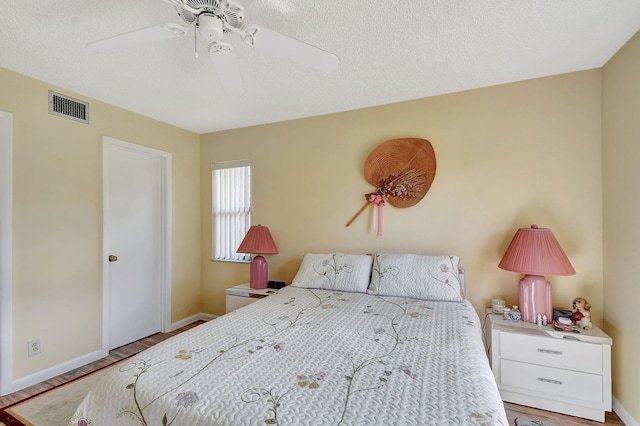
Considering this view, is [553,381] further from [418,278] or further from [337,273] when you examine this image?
[337,273]

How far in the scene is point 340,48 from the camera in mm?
1929

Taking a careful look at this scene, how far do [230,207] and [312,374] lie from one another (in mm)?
2814

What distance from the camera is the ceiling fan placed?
1.28 metres

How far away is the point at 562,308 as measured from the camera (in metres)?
2.24

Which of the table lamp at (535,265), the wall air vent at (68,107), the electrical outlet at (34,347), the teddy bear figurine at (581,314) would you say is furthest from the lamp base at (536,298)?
the wall air vent at (68,107)

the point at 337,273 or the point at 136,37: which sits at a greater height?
the point at 136,37

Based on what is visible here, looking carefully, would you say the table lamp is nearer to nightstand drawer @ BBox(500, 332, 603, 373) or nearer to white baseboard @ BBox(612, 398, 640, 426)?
nightstand drawer @ BBox(500, 332, 603, 373)

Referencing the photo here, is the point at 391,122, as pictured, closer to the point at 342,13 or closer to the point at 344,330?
the point at 342,13

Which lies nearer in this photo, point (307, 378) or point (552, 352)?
point (307, 378)

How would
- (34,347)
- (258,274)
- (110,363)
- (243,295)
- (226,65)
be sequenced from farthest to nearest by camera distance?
(258,274) → (243,295) → (110,363) → (34,347) → (226,65)

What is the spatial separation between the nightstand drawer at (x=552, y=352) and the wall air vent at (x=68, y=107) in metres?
3.76

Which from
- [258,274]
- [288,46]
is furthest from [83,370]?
[288,46]

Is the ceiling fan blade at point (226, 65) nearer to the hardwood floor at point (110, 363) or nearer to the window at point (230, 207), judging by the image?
the window at point (230, 207)

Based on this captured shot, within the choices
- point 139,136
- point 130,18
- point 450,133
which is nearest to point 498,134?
point 450,133
